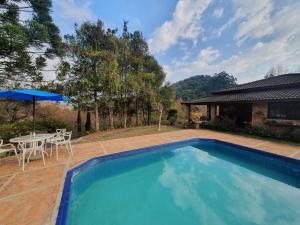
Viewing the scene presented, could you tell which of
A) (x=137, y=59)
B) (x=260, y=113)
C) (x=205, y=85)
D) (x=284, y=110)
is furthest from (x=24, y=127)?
(x=205, y=85)

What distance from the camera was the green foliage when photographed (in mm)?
7549

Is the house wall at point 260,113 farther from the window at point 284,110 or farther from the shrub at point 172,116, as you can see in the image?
the shrub at point 172,116

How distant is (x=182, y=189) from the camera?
4.32 m

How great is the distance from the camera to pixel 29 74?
Answer: 29.5ft

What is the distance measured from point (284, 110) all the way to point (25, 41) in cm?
1516

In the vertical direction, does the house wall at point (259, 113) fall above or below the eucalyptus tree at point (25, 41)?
below

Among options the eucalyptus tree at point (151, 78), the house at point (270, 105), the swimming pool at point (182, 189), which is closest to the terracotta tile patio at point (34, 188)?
the swimming pool at point (182, 189)

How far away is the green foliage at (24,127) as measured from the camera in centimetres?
755

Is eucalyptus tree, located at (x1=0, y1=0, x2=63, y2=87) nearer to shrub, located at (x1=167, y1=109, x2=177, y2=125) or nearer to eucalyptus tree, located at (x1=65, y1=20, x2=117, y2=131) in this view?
eucalyptus tree, located at (x1=65, y1=20, x2=117, y2=131)

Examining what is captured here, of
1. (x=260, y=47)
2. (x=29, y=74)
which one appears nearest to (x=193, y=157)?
(x=29, y=74)

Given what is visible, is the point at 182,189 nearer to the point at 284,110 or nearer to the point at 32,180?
the point at 32,180

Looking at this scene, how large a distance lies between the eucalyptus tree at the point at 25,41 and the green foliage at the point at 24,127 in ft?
7.78

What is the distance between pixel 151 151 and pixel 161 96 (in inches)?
368

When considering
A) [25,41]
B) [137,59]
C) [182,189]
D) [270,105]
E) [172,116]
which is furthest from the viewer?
[172,116]
